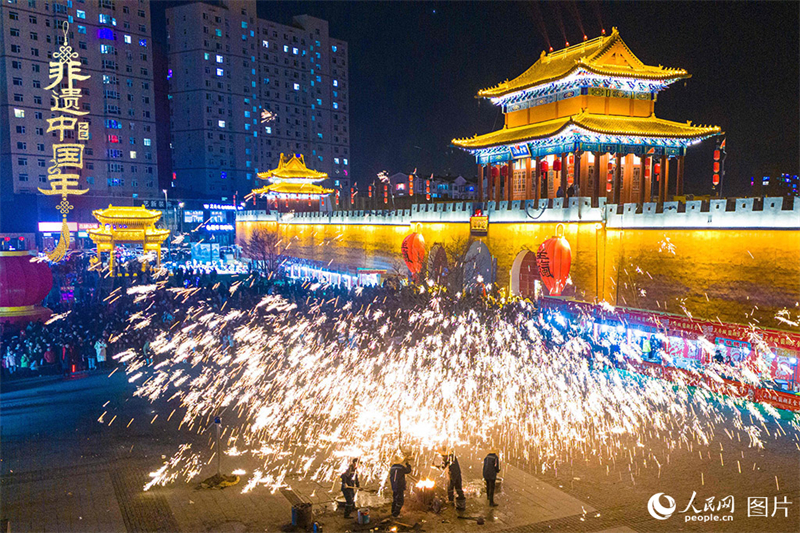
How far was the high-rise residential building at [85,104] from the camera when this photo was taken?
43.6m

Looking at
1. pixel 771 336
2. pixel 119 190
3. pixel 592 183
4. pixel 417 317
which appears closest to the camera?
pixel 771 336

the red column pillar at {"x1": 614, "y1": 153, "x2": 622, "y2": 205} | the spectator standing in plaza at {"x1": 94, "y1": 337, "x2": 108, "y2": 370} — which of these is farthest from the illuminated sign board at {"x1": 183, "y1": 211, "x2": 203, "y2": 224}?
the red column pillar at {"x1": 614, "y1": 153, "x2": 622, "y2": 205}

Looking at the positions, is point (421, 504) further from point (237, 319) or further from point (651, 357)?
point (237, 319)

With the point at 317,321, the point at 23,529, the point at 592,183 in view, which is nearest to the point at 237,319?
the point at 317,321

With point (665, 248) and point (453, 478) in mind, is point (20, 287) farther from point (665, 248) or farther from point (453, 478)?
point (665, 248)

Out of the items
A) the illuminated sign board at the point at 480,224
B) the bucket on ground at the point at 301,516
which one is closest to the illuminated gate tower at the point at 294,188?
the illuminated sign board at the point at 480,224

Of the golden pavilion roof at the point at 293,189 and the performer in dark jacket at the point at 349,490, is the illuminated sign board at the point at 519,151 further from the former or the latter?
the golden pavilion roof at the point at 293,189

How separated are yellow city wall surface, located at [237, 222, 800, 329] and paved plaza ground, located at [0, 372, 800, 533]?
4.45 meters

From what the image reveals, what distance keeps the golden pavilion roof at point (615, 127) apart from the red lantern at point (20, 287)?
17757 mm

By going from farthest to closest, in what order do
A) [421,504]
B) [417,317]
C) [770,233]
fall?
[417,317], [770,233], [421,504]

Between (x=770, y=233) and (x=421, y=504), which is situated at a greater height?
(x=770, y=233)

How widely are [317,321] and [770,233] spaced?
13.1 meters

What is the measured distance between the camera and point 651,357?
16047mm

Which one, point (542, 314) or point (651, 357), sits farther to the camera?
point (542, 314)
